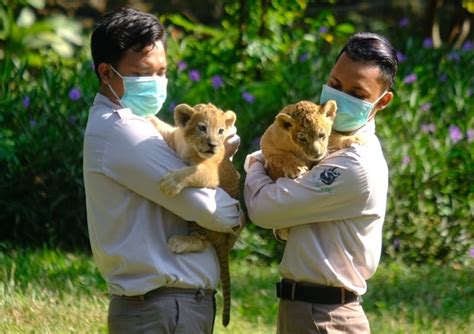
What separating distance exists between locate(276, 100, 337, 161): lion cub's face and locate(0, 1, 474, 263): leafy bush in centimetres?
414

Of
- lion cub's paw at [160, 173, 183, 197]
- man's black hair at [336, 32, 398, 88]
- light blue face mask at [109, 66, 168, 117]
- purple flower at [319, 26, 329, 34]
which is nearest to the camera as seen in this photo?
lion cub's paw at [160, 173, 183, 197]

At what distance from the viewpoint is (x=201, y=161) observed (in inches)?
178

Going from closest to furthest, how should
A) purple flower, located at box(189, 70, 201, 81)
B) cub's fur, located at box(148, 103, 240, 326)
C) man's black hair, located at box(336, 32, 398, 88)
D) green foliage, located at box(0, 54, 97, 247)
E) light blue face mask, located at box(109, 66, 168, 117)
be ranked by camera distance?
cub's fur, located at box(148, 103, 240, 326) < light blue face mask, located at box(109, 66, 168, 117) < man's black hair, located at box(336, 32, 398, 88) < green foliage, located at box(0, 54, 97, 247) < purple flower, located at box(189, 70, 201, 81)

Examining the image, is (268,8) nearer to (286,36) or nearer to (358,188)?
(286,36)

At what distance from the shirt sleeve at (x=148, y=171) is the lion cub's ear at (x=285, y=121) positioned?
47cm

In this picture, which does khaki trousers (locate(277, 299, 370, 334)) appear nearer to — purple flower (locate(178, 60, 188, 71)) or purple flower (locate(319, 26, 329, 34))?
purple flower (locate(178, 60, 188, 71))

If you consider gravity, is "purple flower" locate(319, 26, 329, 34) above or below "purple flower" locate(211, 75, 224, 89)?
above

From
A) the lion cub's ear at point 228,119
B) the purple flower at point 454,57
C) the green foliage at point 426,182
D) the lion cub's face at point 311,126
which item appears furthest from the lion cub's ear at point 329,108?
the purple flower at point 454,57

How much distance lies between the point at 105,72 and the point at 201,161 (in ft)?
1.80

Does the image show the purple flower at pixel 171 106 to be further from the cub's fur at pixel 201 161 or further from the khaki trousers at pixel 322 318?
the khaki trousers at pixel 322 318

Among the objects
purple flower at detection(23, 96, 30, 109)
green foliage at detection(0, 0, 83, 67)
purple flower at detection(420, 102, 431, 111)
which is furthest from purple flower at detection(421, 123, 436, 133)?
green foliage at detection(0, 0, 83, 67)

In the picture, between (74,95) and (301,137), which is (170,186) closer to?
(301,137)

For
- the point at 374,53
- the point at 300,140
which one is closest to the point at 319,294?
the point at 300,140

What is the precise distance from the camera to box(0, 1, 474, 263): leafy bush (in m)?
8.79
